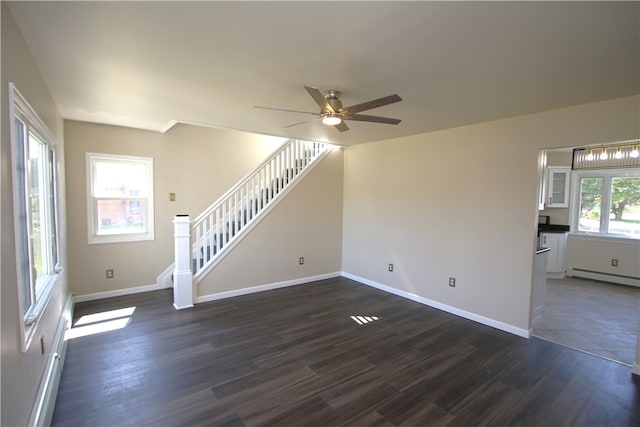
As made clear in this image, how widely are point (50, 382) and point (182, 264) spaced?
206 cm

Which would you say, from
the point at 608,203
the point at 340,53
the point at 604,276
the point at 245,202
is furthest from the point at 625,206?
the point at 245,202

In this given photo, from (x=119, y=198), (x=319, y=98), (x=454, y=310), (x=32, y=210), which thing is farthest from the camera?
(x=119, y=198)

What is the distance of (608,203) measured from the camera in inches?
235

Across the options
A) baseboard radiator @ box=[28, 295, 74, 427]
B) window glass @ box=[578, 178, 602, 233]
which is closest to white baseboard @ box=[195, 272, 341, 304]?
baseboard radiator @ box=[28, 295, 74, 427]

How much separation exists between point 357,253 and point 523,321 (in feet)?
9.32

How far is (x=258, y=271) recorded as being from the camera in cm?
507

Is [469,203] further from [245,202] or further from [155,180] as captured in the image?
[155,180]

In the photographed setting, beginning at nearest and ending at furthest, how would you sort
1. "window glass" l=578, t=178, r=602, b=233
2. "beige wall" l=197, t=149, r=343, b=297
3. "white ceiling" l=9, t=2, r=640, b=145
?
"white ceiling" l=9, t=2, r=640, b=145 < "beige wall" l=197, t=149, r=343, b=297 < "window glass" l=578, t=178, r=602, b=233

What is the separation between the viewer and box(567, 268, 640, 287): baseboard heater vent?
557 centimetres

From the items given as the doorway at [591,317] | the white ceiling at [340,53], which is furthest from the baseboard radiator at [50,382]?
the doorway at [591,317]

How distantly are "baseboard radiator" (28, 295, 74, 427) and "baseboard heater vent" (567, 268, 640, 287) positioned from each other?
8.22 meters

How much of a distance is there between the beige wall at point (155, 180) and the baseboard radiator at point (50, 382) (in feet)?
4.70

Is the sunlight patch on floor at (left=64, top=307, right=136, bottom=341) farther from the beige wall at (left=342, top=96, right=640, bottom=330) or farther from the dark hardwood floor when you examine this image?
the beige wall at (left=342, top=96, right=640, bottom=330)

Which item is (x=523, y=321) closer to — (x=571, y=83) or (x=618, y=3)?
(x=571, y=83)
